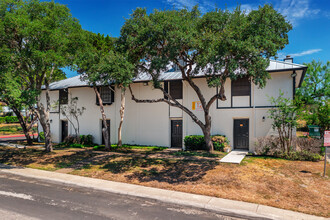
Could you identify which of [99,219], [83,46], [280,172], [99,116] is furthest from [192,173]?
[99,116]

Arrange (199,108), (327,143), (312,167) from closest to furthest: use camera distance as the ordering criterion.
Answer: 1. (327,143)
2. (312,167)
3. (199,108)

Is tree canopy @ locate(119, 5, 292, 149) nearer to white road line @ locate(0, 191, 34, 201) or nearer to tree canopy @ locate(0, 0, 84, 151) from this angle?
tree canopy @ locate(0, 0, 84, 151)

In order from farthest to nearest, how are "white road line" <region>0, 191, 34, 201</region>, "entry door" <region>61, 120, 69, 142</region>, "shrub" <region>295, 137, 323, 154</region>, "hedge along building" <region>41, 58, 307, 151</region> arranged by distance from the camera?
"entry door" <region>61, 120, 69, 142</region>, "hedge along building" <region>41, 58, 307, 151</region>, "shrub" <region>295, 137, 323, 154</region>, "white road line" <region>0, 191, 34, 201</region>

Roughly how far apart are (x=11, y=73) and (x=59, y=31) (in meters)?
4.10

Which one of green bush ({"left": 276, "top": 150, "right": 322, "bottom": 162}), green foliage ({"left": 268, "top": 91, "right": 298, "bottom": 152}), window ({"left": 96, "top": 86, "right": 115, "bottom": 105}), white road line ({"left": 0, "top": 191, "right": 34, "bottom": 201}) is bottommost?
white road line ({"left": 0, "top": 191, "right": 34, "bottom": 201})

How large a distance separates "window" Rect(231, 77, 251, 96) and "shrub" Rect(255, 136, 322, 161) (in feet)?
10.4

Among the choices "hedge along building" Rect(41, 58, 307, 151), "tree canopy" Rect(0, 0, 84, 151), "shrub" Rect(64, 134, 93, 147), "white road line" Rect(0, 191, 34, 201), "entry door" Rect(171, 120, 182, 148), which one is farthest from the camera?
"shrub" Rect(64, 134, 93, 147)

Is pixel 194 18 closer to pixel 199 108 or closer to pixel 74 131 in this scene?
pixel 199 108

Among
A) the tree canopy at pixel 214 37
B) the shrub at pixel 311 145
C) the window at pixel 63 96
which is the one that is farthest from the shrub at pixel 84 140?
the shrub at pixel 311 145

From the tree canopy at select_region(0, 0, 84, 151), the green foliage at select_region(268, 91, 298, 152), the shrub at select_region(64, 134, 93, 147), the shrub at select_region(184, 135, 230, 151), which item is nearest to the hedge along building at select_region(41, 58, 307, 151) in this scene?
the shrub at select_region(64, 134, 93, 147)

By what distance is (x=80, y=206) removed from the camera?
6391mm

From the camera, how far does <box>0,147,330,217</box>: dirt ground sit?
22.8 feet

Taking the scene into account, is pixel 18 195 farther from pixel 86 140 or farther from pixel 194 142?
pixel 86 140

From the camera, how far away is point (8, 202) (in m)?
6.58
